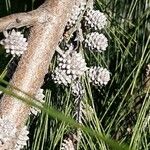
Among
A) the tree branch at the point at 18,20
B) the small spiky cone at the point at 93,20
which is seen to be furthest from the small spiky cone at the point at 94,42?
the tree branch at the point at 18,20

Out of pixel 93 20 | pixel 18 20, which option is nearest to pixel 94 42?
pixel 93 20

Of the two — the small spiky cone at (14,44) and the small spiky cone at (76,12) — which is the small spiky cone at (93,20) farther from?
the small spiky cone at (14,44)

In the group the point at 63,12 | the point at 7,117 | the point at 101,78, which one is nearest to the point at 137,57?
the point at 101,78

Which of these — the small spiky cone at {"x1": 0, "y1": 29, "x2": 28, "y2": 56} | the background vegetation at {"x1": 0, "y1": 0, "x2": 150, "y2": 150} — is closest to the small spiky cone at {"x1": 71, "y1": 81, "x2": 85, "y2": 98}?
the background vegetation at {"x1": 0, "y1": 0, "x2": 150, "y2": 150}

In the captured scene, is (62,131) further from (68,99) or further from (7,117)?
(7,117)

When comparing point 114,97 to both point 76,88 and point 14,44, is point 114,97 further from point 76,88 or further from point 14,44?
point 14,44

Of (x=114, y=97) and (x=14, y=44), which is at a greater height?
(x=14, y=44)
